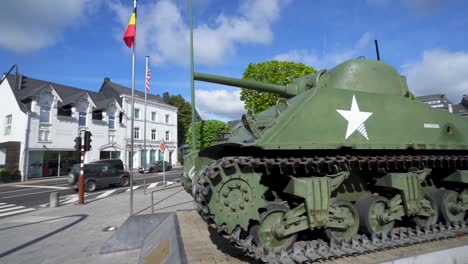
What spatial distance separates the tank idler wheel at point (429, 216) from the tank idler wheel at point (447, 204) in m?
0.20

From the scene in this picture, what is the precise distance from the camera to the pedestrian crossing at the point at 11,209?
14.2m

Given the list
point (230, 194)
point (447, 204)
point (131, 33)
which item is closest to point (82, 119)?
point (131, 33)

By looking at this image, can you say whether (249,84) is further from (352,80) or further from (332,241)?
(332,241)

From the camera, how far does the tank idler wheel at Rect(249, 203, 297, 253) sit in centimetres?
519

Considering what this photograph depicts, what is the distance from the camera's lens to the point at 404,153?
657cm

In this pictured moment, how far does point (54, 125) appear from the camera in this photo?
34.0 meters

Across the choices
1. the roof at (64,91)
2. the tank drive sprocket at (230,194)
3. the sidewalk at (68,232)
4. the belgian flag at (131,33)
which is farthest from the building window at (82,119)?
the tank drive sprocket at (230,194)

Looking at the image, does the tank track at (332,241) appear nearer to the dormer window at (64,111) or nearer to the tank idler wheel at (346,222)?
the tank idler wheel at (346,222)

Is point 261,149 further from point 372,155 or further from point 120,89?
point 120,89

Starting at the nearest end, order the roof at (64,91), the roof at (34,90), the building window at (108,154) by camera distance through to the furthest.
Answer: the roof at (34,90) < the roof at (64,91) < the building window at (108,154)

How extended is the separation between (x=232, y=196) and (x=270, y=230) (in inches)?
36.7

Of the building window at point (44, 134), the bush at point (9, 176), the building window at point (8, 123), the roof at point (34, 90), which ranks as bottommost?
the bush at point (9, 176)

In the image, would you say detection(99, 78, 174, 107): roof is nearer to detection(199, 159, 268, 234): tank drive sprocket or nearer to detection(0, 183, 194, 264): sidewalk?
detection(0, 183, 194, 264): sidewalk

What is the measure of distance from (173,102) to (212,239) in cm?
5579
